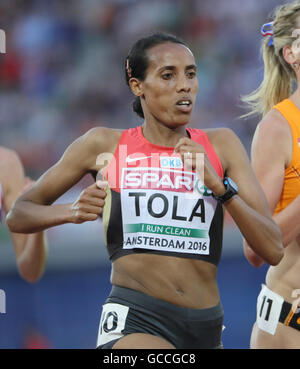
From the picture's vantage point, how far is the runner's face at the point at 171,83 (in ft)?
9.43

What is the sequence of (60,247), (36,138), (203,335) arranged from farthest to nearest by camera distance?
(36,138)
(60,247)
(203,335)

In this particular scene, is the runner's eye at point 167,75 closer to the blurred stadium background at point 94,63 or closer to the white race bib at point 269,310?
the white race bib at point 269,310

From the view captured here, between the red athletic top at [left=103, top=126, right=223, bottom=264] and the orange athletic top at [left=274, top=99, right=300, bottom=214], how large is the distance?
493 mm

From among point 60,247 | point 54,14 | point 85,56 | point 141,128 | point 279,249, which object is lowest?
point 60,247

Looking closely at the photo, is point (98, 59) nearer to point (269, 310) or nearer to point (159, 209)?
point (269, 310)

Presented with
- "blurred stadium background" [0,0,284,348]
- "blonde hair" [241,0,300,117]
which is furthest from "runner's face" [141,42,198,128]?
"blurred stadium background" [0,0,284,348]

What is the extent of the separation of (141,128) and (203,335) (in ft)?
3.13

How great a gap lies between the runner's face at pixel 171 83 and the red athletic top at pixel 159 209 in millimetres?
181

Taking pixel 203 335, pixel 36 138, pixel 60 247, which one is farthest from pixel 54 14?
pixel 203 335

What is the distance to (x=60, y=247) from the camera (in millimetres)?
6414

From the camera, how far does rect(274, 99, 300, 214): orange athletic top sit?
3256mm

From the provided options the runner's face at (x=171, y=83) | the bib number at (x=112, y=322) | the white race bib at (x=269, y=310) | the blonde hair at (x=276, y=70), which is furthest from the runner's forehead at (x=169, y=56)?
the white race bib at (x=269, y=310)

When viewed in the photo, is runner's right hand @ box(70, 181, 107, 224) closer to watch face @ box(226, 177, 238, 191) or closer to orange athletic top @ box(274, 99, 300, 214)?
watch face @ box(226, 177, 238, 191)

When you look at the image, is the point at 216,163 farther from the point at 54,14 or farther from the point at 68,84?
the point at 54,14
